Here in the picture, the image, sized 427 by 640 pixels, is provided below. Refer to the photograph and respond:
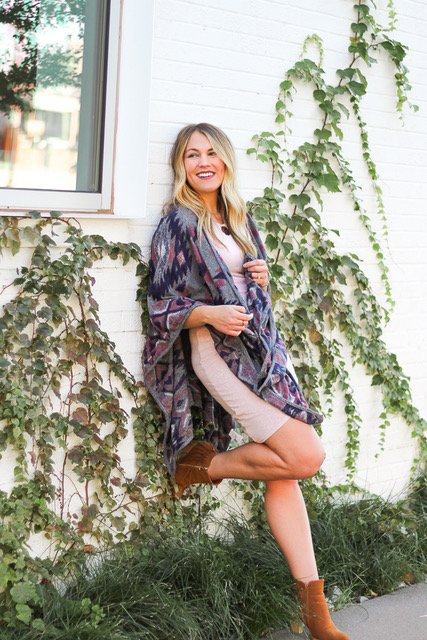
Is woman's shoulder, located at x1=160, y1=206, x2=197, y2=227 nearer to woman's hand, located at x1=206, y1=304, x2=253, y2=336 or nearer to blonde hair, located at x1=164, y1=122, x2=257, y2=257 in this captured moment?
blonde hair, located at x1=164, y1=122, x2=257, y2=257

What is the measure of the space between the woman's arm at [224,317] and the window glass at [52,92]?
681 mm

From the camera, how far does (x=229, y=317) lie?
9.50 feet

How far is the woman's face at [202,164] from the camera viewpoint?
3.13m

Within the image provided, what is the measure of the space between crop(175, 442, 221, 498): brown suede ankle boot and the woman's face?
1081 millimetres

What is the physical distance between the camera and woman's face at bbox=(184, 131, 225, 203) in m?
3.13

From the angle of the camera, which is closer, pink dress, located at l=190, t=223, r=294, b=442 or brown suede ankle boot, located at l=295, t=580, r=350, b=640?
brown suede ankle boot, located at l=295, t=580, r=350, b=640

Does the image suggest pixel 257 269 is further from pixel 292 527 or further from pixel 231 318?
pixel 292 527

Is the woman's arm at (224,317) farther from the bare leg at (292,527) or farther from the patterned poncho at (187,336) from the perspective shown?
the bare leg at (292,527)

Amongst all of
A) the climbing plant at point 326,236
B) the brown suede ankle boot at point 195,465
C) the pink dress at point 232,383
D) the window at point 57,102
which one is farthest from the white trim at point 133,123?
the brown suede ankle boot at point 195,465

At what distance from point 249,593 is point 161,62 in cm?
215

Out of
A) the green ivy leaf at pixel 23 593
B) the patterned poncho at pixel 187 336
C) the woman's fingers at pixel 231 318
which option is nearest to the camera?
the green ivy leaf at pixel 23 593

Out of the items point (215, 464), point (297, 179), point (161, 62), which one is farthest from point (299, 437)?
point (161, 62)

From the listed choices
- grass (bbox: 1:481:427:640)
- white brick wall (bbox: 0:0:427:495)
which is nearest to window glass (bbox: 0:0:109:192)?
white brick wall (bbox: 0:0:427:495)

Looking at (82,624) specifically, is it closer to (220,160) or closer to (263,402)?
(263,402)
